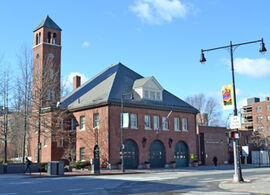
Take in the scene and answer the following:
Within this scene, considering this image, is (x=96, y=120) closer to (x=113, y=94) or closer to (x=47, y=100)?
(x=113, y=94)

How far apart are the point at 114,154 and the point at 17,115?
46.1 feet

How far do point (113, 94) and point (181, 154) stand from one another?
47.2ft

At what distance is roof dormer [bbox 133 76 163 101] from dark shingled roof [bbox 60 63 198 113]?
57cm

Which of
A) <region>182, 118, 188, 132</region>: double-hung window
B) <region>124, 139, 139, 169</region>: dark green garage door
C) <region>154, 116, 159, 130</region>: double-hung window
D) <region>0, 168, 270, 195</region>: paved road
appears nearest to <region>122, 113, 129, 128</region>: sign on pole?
<region>124, 139, 139, 169</region>: dark green garage door

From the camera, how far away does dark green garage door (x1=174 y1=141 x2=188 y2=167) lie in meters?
50.4

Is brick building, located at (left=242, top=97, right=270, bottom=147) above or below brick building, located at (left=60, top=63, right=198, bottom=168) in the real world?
above

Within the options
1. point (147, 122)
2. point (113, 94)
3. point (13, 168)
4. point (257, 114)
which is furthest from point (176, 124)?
point (257, 114)

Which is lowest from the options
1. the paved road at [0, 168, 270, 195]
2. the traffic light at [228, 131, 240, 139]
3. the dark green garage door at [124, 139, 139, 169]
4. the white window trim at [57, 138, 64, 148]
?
the paved road at [0, 168, 270, 195]

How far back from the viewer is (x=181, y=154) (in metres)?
51.1

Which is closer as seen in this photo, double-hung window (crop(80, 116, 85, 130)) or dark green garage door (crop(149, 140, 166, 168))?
double-hung window (crop(80, 116, 85, 130))

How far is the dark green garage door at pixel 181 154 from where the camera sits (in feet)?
165

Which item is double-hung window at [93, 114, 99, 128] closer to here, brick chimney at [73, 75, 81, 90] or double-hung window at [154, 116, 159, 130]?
double-hung window at [154, 116, 159, 130]

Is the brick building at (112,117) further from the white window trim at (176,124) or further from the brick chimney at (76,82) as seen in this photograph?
the brick chimney at (76,82)

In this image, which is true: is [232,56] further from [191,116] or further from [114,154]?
[191,116]
